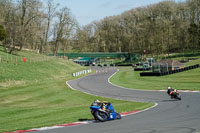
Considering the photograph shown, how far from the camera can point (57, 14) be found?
317 ft

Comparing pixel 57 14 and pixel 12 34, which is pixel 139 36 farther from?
pixel 12 34

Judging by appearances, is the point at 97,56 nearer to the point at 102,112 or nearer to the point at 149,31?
the point at 149,31

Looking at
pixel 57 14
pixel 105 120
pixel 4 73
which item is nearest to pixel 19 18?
pixel 57 14

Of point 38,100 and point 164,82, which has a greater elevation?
point 164,82

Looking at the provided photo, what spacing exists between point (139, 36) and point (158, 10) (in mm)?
17566

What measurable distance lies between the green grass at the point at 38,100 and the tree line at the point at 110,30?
23076 millimetres

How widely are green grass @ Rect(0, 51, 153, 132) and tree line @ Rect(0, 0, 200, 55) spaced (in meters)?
23.1

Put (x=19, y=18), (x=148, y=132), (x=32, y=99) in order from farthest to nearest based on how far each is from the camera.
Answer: (x=19, y=18)
(x=32, y=99)
(x=148, y=132)

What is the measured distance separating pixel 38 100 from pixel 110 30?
119704 millimetres

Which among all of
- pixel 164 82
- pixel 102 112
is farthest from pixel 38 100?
pixel 164 82

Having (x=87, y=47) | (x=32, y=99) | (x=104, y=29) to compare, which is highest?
(x=104, y=29)

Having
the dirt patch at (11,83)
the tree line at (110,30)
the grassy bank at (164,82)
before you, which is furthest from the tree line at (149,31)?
the dirt patch at (11,83)

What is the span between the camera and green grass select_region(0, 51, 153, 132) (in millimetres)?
17328

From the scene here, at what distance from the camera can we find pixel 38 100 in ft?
99.0
